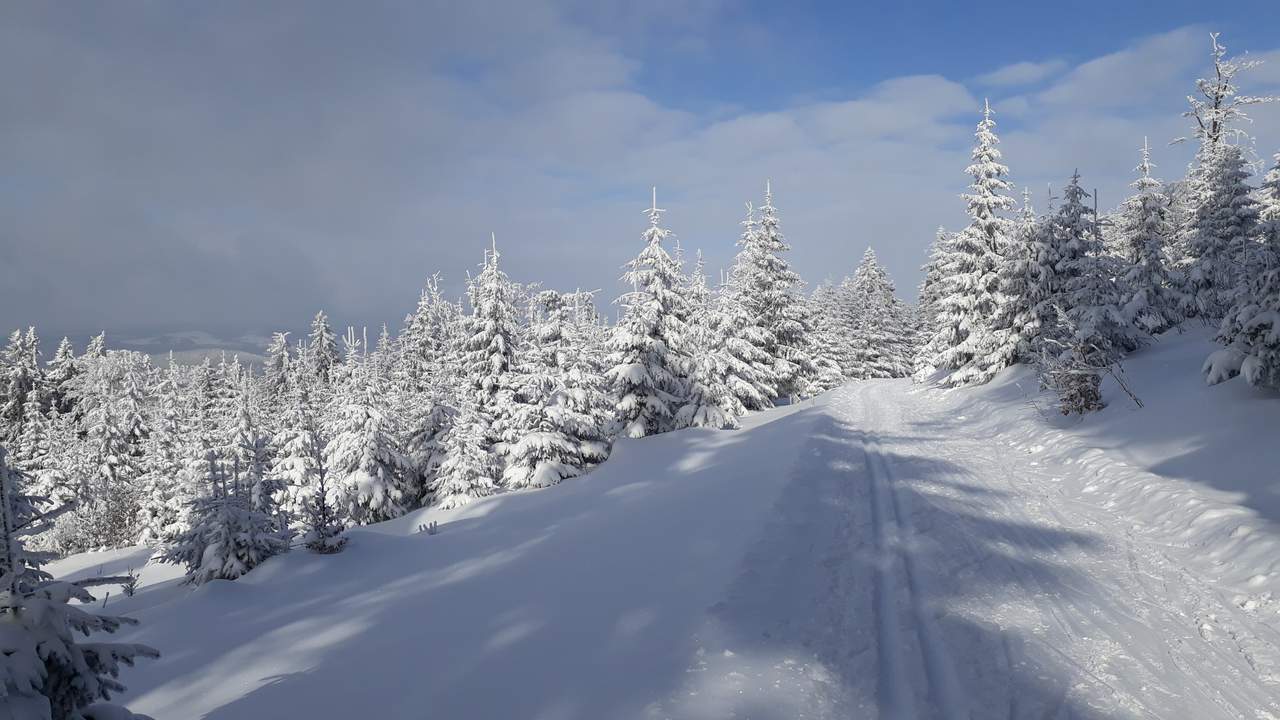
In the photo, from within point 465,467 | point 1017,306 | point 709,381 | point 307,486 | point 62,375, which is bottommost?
point 307,486

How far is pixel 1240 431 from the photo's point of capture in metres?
11.6

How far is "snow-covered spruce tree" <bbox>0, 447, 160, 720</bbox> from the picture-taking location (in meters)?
2.95

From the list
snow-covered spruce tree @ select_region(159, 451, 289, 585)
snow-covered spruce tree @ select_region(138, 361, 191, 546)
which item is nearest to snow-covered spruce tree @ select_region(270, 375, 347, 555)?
snow-covered spruce tree @ select_region(159, 451, 289, 585)

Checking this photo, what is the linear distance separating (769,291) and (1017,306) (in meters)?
11.9

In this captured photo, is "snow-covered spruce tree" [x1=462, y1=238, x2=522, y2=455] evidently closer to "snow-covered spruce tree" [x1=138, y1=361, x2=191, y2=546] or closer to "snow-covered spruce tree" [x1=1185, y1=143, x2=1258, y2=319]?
"snow-covered spruce tree" [x1=138, y1=361, x2=191, y2=546]

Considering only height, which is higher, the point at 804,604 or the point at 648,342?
the point at 648,342

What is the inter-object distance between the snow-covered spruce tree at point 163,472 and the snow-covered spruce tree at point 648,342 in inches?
990

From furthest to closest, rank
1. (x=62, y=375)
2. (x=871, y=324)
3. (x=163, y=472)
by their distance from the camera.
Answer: (x=871, y=324) → (x=62, y=375) → (x=163, y=472)

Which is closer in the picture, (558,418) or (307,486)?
(558,418)

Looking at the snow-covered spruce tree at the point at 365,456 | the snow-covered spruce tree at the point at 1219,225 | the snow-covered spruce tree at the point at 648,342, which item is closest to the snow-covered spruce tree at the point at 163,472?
the snow-covered spruce tree at the point at 365,456

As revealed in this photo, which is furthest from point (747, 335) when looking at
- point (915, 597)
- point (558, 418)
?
point (915, 597)

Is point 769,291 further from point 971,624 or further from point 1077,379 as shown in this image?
point 971,624

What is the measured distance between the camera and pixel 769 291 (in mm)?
33344

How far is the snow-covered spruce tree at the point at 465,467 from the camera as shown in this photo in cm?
2338
